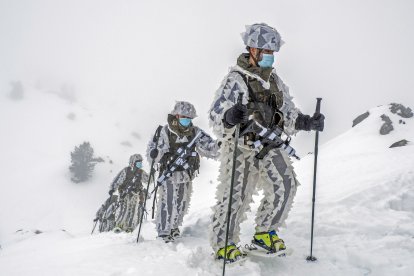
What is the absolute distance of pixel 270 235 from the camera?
136 inches

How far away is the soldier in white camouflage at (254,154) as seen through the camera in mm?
3449

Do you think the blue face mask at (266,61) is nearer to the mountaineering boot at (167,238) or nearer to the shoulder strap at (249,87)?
the shoulder strap at (249,87)

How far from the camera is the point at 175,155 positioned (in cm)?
561

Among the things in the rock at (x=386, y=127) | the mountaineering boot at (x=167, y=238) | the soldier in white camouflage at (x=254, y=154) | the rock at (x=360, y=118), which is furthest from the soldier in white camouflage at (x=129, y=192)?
the rock at (x=360, y=118)

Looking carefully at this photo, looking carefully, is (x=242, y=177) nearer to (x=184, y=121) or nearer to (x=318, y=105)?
A: (x=318, y=105)

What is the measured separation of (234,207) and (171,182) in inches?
90.8

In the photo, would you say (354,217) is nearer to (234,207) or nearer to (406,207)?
(406,207)

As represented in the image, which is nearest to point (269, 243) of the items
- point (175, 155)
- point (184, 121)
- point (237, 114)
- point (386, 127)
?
point (237, 114)

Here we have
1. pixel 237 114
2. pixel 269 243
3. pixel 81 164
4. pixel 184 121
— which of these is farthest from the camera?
pixel 81 164

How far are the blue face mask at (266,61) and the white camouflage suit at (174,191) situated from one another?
221cm

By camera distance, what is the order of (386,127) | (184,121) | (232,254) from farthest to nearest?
(386,127) < (184,121) < (232,254)

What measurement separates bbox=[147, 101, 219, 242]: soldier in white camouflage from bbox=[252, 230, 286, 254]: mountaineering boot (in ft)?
7.41

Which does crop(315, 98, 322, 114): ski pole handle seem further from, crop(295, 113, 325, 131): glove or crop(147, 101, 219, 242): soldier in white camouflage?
crop(147, 101, 219, 242): soldier in white camouflage

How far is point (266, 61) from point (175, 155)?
106 inches
